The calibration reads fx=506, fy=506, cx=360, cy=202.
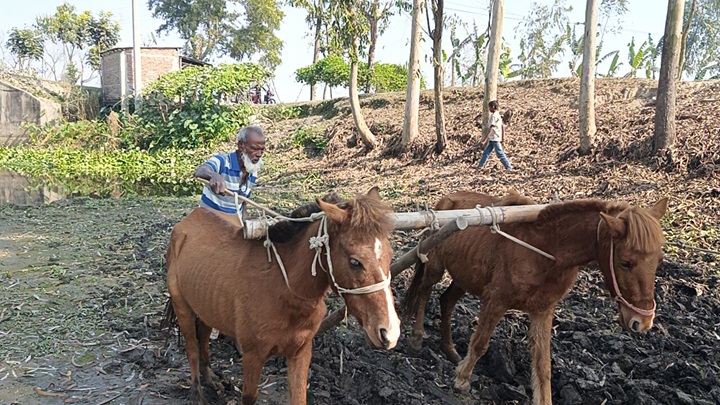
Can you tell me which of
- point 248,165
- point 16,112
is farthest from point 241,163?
point 16,112

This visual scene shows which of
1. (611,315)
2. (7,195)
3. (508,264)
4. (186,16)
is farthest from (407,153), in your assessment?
(186,16)

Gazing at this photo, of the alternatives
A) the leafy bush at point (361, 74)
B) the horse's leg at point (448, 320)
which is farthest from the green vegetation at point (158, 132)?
the horse's leg at point (448, 320)

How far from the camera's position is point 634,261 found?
3598 mm

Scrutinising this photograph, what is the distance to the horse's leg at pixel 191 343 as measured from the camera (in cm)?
423

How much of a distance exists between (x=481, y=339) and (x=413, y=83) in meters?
11.9

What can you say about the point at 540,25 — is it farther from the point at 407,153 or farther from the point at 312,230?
the point at 312,230

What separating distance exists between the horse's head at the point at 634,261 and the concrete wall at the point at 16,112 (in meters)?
28.3

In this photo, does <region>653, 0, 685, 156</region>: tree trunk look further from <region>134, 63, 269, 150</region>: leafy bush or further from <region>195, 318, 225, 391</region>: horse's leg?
<region>134, 63, 269, 150</region>: leafy bush

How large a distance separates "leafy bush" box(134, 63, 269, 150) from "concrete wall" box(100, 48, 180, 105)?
9.85 feet

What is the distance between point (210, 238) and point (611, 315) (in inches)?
177

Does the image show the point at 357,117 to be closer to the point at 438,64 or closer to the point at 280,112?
the point at 438,64

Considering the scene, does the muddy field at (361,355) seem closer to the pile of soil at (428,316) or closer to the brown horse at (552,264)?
the pile of soil at (428,316)

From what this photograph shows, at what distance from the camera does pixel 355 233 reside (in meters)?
3.02

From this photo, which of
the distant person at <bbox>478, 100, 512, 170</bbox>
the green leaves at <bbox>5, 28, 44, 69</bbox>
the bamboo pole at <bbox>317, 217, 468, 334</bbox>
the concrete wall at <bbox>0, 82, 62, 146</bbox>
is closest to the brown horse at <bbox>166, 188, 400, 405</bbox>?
the bamboo pole at <bbox>317, 217, 468, 334</bbox>
